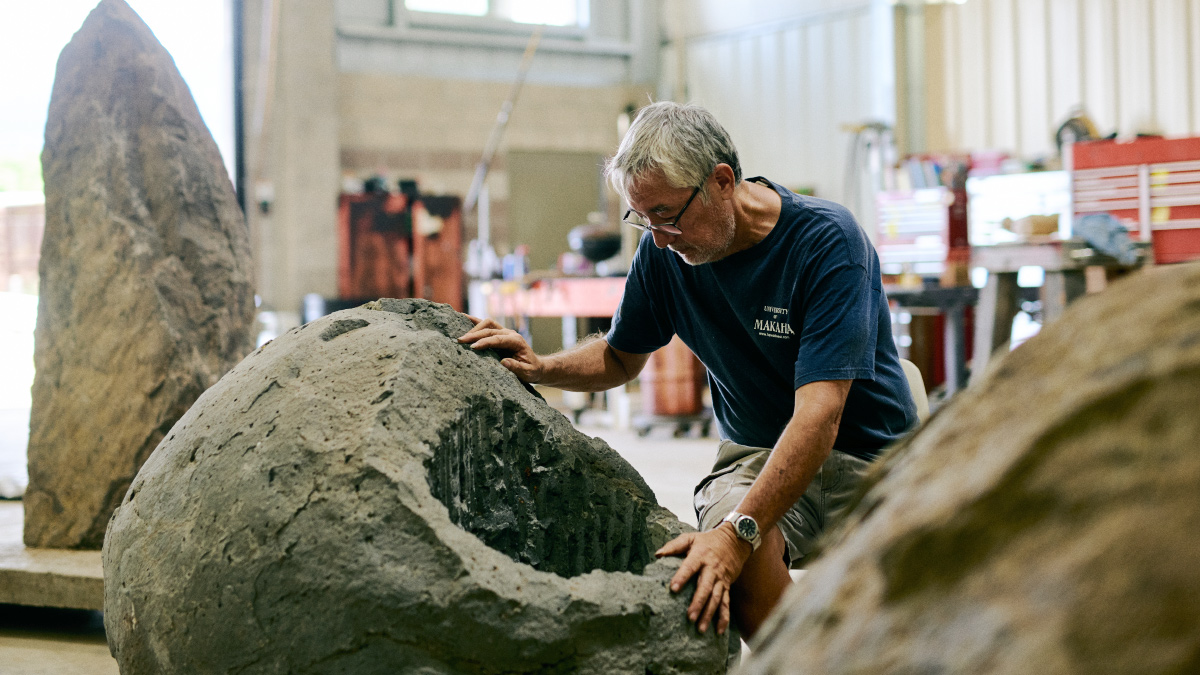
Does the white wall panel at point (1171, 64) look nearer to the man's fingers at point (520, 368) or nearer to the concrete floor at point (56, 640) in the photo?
the concrete floor at point (56, 640)

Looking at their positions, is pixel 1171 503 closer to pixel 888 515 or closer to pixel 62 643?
pixel 888 515

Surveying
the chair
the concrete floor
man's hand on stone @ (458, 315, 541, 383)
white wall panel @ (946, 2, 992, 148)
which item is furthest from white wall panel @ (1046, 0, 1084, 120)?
man's hand on stone @ (458, 315, 541, 383)

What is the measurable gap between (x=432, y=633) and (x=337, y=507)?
22 centimetres

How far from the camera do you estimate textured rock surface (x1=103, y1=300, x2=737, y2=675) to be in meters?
1.28

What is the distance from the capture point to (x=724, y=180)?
180 cm

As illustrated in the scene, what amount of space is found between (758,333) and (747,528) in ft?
1.56

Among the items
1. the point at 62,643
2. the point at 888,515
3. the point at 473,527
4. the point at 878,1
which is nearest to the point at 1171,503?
the point at 888,515

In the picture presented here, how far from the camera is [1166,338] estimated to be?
1.85 feet

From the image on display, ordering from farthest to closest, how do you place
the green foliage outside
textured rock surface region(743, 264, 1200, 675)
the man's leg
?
the green foliage outside → the man's leg → textured rock surface region(743, 264, 1200, 675)

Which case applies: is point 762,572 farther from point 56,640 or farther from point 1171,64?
point 1171,64

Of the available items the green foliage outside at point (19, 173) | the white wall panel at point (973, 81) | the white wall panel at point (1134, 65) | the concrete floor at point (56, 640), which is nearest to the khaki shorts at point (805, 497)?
the concrete floor at point (56, 640)

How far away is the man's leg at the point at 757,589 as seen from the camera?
1565 millimetres

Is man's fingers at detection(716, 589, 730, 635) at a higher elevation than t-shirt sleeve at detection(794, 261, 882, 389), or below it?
below

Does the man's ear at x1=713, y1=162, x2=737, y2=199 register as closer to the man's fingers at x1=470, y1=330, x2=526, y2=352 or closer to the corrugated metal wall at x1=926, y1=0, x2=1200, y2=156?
the man's fingers at x1=470, y1=330, x2=526, y2=352
